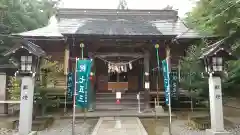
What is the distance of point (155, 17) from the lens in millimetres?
17656

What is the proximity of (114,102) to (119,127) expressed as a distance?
15.1 feet

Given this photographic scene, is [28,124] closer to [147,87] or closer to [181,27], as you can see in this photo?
[147,87]

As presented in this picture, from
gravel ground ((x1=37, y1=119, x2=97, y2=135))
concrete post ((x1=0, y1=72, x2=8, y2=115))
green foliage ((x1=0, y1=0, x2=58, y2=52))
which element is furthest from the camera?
green foliage ((x1=0, y1=0, x2=58, y2=52))

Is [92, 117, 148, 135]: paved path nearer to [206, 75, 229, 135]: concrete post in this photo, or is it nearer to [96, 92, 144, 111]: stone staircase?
[96, 92, 144, 111]: stone staircase

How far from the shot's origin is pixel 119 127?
904 cm

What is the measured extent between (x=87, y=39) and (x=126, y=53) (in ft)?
8.17

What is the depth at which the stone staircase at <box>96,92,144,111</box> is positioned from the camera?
42.5 feet

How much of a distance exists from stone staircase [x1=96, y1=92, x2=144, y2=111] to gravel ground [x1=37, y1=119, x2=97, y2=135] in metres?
2.38

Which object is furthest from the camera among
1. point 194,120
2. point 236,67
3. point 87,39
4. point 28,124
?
point 87,39

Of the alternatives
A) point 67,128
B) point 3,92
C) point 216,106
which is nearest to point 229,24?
point 216,106

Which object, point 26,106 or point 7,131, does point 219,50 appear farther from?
point 7,131

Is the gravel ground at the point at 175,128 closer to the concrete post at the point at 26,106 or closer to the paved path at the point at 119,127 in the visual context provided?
the paved path at the point at 119,127

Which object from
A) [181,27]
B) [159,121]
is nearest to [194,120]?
[159,121]

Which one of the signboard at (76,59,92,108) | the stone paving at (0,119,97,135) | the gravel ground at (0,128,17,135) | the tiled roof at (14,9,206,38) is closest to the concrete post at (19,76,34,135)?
the signboard at (76,59,92,108)
